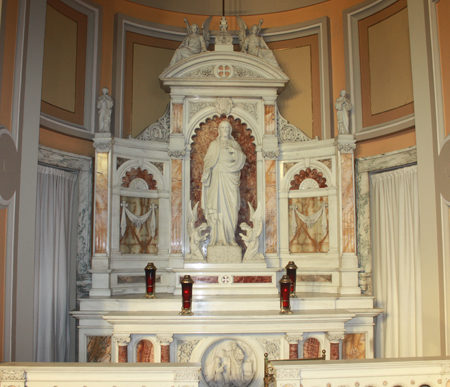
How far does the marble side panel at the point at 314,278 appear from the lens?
7.36 metres

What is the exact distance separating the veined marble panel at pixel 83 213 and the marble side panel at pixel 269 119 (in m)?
2.92

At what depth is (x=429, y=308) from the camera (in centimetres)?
571

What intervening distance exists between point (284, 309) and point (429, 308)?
177 cm

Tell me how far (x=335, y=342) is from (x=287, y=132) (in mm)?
3531

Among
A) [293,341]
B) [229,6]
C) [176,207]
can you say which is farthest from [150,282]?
[229,6]

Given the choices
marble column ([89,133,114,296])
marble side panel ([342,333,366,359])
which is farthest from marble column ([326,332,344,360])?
marble column ([89,133,114,296])

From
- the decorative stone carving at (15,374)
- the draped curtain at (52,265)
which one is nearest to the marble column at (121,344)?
the draped curtain at (52,265)

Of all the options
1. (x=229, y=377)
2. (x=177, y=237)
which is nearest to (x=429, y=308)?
(x=229, y=377)

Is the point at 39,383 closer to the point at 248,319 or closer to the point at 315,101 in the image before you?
the point at 248,319

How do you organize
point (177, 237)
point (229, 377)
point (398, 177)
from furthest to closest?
point (177, 237) < point (398, 177) < point (229, 377)

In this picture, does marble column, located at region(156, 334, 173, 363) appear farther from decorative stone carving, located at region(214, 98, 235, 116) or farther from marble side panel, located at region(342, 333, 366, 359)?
decorative stone carving, located at region(214, 98, 235, 116)

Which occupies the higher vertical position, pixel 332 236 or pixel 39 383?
pixel 332 236

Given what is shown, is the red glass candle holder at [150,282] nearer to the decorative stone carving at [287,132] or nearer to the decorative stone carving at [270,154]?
the decorative stone carving at [270,154]

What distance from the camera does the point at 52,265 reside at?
6.67 metres
